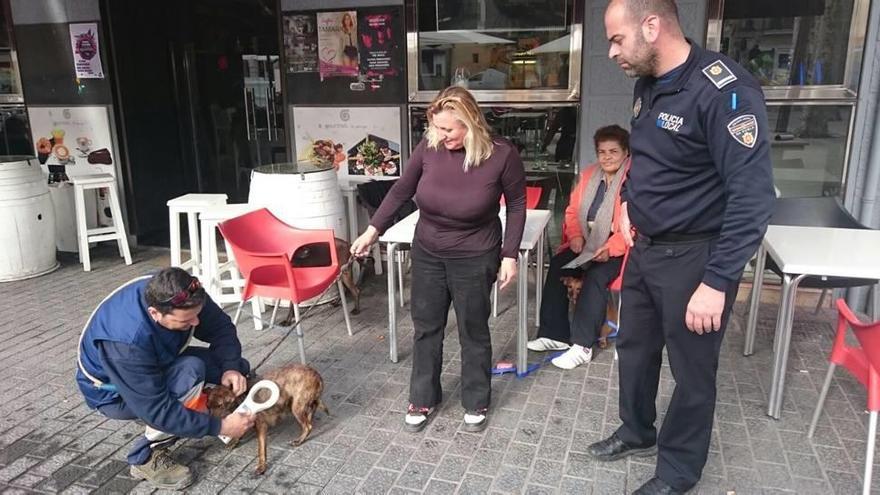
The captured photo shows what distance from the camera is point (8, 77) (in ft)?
22.2

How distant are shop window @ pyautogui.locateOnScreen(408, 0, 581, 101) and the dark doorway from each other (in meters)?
1.78

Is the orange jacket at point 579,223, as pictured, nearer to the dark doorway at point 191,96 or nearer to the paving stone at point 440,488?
the paving stone at point 440,488

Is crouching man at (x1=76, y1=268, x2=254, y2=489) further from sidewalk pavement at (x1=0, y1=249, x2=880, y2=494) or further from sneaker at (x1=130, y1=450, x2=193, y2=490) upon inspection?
sidewalk pavement at (x1=0, y1=249, x2=880, y2=494)

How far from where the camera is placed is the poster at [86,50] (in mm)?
6254

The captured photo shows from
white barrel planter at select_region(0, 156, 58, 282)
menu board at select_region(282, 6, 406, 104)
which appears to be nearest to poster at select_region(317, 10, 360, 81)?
menu board at select_region(282, 6, 406, 104)

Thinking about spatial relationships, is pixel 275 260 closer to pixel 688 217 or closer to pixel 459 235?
pixel 459 235

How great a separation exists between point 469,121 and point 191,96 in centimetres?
528

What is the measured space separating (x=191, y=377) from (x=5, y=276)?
13.5ft

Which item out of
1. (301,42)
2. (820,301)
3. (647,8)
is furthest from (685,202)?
(301,42)

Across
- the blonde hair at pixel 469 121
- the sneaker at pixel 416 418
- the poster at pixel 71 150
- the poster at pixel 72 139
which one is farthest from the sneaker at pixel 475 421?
the poster at pixel 72 139

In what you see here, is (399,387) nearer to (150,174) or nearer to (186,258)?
(186,258)

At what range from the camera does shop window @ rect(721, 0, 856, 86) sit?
4.59 m

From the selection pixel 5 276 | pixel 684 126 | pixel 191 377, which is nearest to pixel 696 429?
pixel 684 126

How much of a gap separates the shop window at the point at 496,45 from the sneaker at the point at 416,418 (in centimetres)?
312
